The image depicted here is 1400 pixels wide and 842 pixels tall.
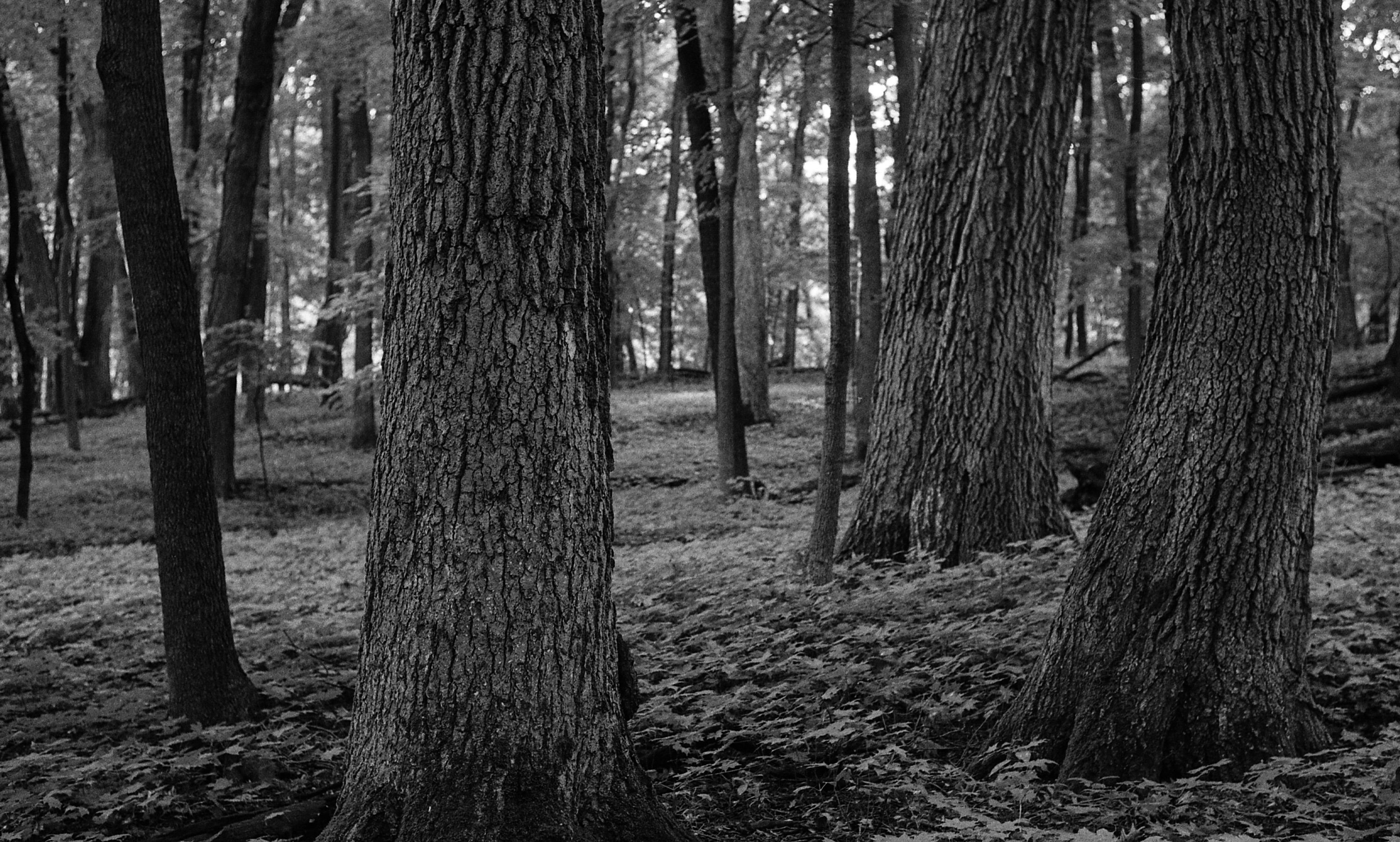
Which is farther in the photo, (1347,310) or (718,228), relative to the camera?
(1347,310)

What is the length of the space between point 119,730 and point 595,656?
12.6 feet

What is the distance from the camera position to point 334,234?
76.1ft

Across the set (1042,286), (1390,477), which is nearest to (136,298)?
(1042,286)

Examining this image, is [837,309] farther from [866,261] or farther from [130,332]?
[130,332]

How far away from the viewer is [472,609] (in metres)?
3.00

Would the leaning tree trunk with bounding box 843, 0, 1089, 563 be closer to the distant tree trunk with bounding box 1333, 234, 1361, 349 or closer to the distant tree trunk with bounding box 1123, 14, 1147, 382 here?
the distant tree trunk with bounding box 1123, 14, 1147, 382

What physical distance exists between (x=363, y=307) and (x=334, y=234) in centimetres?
1023

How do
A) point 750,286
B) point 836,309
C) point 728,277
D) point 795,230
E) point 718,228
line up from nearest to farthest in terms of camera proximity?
point 836,309, point 728,277, point 718,228, point 750,286, point 795,230

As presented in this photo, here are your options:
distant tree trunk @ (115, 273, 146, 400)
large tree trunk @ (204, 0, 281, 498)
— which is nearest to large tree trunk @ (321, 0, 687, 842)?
large tree trunk @ (204, 0, 281, 498)

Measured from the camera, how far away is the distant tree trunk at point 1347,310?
26.1 meters

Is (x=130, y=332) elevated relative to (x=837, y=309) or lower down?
elevated

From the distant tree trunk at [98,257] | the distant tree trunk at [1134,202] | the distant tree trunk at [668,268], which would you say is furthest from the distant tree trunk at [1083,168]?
the distant tree trunk at [98,257]

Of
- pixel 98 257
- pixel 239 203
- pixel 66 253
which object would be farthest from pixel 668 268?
pixel 239 203

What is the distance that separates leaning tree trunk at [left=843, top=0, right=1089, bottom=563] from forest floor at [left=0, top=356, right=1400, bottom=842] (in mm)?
496
